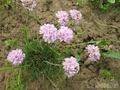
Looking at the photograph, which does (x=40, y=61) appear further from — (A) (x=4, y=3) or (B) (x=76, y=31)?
(A) (x=4, y=3)

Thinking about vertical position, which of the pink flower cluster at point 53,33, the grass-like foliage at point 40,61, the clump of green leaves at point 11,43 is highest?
the pink flower cluster at point 53,33

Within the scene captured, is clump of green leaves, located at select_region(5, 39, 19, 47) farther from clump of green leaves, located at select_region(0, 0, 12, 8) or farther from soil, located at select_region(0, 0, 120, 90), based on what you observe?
clump of green leaves, located at select_region(0, 0, 12, 8)

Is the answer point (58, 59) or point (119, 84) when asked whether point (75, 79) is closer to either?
point (58, 59)

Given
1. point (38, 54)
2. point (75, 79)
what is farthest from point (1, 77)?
point (75, 79)

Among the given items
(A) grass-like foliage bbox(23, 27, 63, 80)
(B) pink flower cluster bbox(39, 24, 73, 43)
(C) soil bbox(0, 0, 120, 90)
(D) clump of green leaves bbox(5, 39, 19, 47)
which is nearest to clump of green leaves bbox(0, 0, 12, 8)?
(C) soil bbox(0, 0, 120, 90)

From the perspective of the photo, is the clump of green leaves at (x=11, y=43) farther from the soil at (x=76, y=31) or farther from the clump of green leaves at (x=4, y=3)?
the clump of green leaves at (x=4, y=3)

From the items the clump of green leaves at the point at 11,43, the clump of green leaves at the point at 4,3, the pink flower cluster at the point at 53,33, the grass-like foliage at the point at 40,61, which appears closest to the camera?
the pink flower cluster at the point at 53,33

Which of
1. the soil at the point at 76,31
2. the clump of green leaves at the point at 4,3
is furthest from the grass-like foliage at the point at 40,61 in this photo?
the clump of green leaves at the point at 4,3

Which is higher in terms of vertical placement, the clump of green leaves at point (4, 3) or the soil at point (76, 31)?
the clump of green leaves at point (4, 3)
